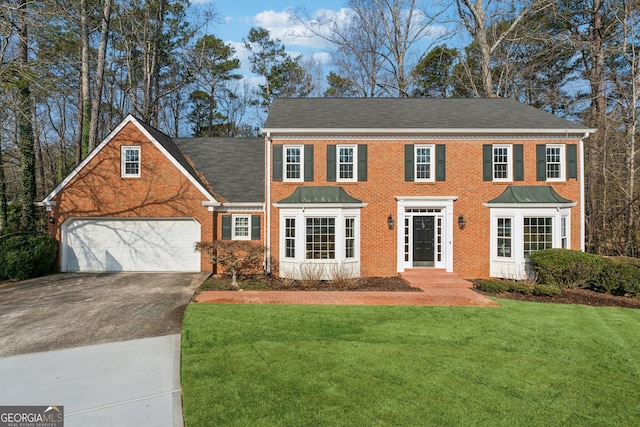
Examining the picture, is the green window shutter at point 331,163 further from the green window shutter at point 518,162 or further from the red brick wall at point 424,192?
the green window shutter at point 518,162

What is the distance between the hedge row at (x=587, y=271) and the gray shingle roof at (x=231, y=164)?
1120 cm

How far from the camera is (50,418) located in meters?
4.07

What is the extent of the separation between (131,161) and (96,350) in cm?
990

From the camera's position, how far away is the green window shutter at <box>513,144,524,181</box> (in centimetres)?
1362

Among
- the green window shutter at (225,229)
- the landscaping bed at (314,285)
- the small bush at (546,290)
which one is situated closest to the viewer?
the small bush at (546,290)

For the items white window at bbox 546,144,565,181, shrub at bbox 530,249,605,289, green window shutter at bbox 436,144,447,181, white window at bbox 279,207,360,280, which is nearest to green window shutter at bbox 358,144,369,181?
white window at bbox 279,207,360,280

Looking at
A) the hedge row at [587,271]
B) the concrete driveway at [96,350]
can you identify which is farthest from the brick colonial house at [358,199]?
the concrete driveway at [96,350]

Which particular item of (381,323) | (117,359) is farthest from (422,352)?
(117,359)

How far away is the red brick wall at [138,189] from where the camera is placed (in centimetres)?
1380

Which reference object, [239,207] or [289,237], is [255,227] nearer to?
[239,207]

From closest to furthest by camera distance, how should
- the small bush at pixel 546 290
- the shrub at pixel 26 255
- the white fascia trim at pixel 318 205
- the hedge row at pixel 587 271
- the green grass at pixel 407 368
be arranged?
the green grass at pixel 407 368 < the small bush at pixel 546 290 < the hedge row at pixel 587 271 < the shrub at pixel 26 255 < the white fascia trim at pixel 318 205

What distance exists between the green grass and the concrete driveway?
1.33 ft

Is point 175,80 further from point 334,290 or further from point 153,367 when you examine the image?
point 153,367

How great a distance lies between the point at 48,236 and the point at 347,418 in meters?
14.6
